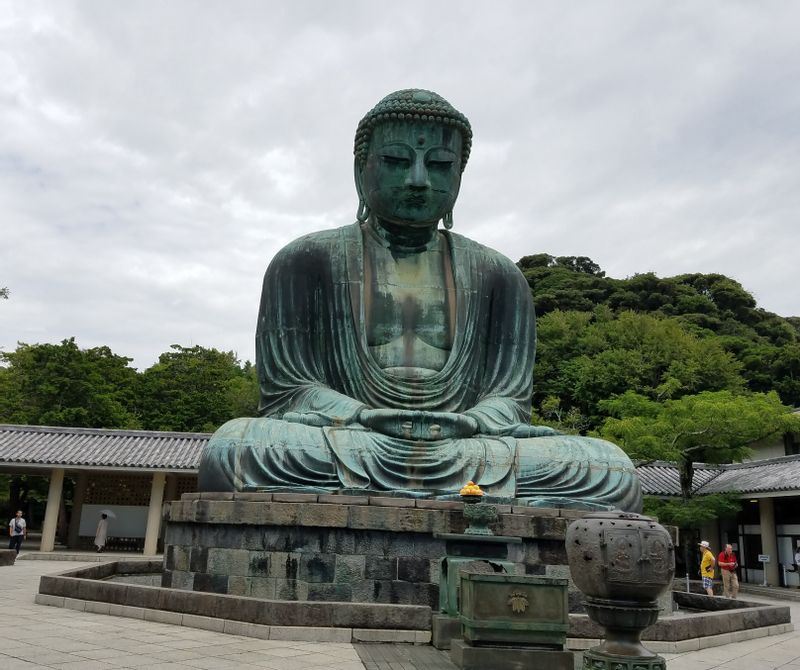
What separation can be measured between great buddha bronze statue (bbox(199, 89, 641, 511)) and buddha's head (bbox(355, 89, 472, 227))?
0.02 metres

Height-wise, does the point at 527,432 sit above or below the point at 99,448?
below

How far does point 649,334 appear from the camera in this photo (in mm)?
33531

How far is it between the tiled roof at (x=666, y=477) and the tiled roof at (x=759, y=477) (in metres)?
0.51

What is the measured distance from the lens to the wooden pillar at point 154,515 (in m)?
20.5

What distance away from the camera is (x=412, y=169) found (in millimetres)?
9367

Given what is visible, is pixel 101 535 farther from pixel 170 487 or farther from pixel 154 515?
pixel 170 487

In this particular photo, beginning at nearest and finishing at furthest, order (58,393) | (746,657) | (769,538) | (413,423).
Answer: (746,657)
(413,423)
(769,538)
(58,393)

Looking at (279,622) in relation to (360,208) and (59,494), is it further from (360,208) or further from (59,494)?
(59,494)

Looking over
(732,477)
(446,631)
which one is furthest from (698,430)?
(446,631)

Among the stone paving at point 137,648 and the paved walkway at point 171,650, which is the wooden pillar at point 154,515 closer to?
the paved walkway at point 171,650

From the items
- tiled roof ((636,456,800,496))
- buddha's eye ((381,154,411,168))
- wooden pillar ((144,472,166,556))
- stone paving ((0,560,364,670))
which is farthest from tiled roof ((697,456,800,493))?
stone paving ((0,560,364,670))

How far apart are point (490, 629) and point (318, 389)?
410 cm

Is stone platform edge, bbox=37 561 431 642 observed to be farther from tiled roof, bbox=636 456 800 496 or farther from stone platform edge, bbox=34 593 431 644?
tiled roof, bbox=636 456 800 496

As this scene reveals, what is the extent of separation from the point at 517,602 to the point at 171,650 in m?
2.42
